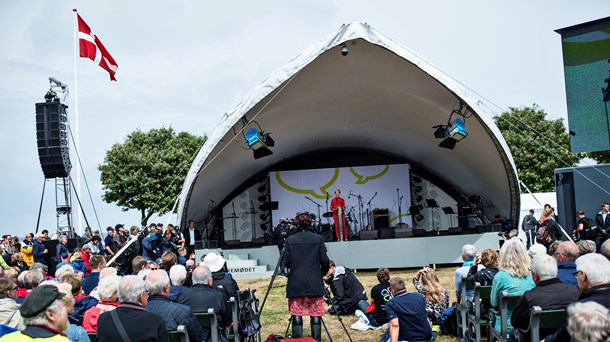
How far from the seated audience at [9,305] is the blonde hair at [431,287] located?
4.02m

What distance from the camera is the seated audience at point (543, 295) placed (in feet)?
12.6

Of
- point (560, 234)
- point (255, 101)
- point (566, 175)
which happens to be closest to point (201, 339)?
point (255, 101)

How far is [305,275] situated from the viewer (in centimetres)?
589

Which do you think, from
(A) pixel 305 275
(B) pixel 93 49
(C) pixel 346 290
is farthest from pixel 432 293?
(B) pixel 93 49

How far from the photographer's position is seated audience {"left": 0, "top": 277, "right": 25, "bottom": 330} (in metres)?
3.99

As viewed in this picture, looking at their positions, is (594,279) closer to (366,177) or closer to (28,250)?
(28,250)

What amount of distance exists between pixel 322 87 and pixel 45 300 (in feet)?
37.0

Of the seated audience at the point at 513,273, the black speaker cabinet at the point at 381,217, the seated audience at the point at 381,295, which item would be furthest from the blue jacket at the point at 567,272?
the black speaker cabinet at the point at 381,217

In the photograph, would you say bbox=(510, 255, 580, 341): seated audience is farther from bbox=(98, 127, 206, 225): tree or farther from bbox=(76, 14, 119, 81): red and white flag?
bbox=(98, 127, 206, 225): tree

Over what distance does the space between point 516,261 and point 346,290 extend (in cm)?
375

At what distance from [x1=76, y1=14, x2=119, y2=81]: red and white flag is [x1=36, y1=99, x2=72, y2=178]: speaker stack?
3.16 metres

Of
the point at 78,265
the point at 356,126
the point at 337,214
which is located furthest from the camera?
the point at 356,126

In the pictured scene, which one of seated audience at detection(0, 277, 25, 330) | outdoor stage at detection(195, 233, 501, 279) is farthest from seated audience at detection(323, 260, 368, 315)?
outdoor stage at detection(195, 233, 501, 279)

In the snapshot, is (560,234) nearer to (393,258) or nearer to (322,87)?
(393,258)
